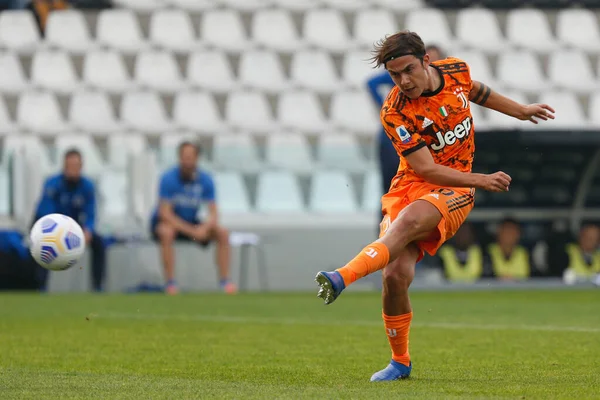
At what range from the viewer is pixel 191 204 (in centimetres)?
1355

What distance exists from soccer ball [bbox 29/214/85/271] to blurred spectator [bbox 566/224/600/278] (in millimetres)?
9358

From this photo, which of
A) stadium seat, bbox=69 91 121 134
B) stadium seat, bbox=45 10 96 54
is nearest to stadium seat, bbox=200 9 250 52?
stadium seat, bbox=45 10 96 54

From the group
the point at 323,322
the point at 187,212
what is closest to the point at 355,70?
the point at 187,212

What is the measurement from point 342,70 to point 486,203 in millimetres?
4158

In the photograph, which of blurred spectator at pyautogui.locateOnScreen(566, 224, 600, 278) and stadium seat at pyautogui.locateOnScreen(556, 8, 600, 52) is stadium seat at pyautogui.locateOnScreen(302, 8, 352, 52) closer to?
stadium seat at pyautogui.locateOnScreen(556, 8, 600, 52)

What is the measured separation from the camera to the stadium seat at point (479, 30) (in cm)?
1927

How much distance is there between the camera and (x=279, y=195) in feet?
49.2

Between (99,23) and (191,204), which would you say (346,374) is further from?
(99,23)

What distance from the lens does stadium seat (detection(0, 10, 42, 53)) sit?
1820 cm

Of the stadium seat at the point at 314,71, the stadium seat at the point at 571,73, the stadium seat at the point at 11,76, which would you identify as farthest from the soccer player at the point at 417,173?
the stadium seat at the point at 571,73

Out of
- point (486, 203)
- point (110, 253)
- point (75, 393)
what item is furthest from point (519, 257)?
point (75, 393)

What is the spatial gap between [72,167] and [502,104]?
26.9ft

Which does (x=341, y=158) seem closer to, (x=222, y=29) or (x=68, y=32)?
(x=222, y=29)

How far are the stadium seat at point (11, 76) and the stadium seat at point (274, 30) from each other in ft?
12.2
